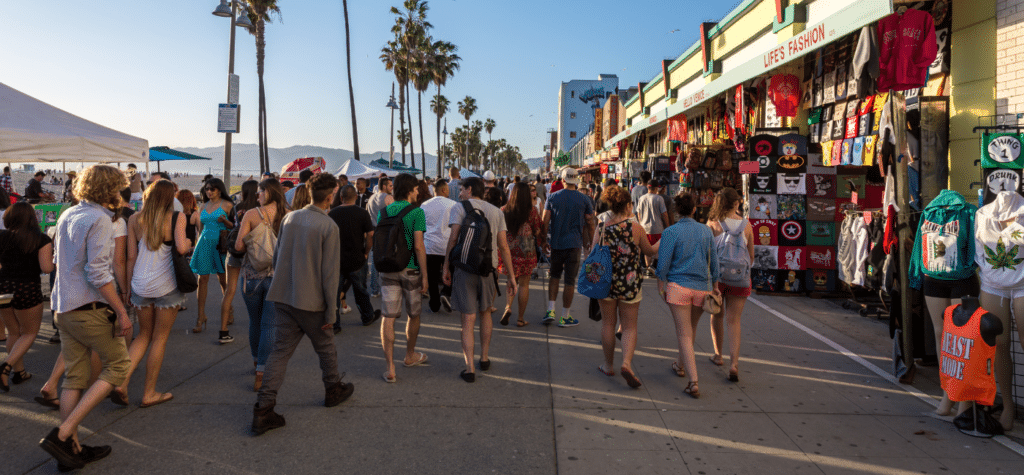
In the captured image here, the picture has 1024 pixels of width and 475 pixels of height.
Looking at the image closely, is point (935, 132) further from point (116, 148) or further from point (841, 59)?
point (116, 148)

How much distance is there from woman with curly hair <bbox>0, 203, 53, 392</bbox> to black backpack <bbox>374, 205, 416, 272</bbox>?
2.62 meters

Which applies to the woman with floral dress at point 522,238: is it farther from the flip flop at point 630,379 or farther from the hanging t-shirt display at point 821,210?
the hanging t-shirt display at point 821,210

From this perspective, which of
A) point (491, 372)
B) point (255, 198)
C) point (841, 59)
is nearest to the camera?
point (491, 372)

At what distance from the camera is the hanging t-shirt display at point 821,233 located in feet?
30.3

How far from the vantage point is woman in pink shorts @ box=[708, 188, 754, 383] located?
5.30 m

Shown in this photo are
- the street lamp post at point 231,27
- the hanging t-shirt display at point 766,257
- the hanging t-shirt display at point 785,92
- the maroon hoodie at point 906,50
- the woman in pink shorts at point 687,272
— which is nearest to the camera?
the woman in pink shorts at point 687,272

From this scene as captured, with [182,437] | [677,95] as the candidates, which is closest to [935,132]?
[182,437]

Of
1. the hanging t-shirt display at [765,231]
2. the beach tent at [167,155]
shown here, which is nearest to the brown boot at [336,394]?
the hanging t-shirt display at [765,231]

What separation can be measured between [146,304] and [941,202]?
612cm

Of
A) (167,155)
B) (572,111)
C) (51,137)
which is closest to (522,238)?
(51,137)

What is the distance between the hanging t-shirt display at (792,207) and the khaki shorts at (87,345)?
28.6ft

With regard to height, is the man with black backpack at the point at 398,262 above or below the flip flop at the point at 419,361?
above

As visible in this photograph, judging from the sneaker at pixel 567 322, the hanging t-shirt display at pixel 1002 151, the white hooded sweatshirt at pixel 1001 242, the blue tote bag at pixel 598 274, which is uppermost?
the hanging t-shirt display at pixel 1002 151

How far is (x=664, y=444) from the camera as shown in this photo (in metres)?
3.99
